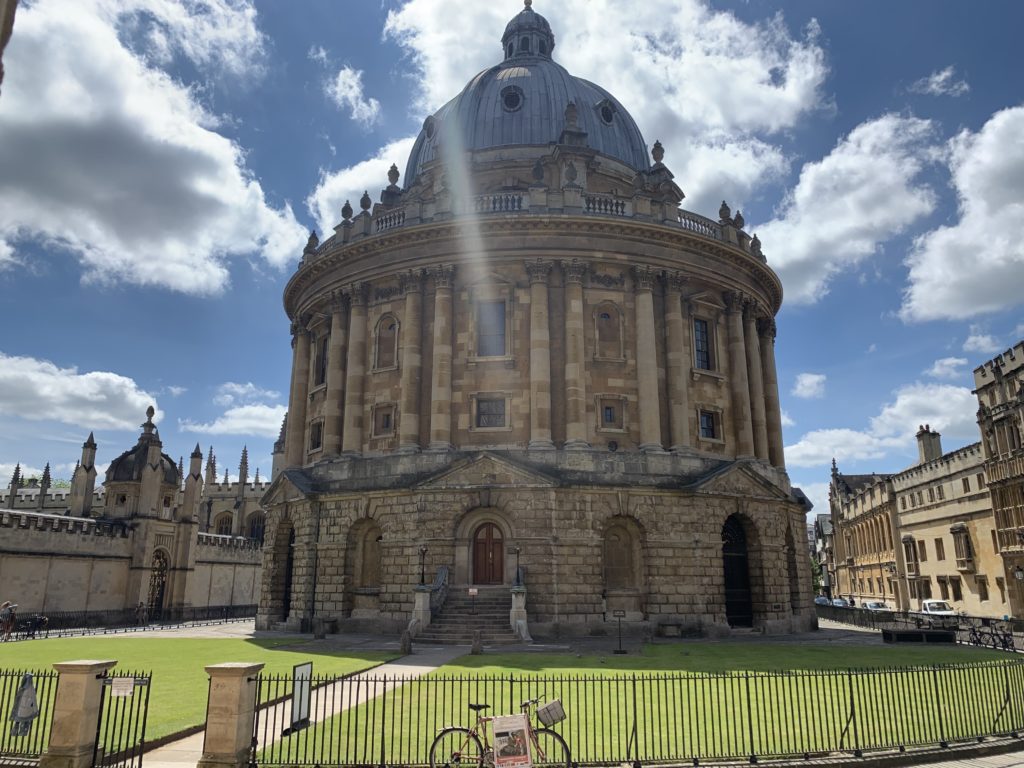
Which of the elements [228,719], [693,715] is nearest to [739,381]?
Result: [693,715]

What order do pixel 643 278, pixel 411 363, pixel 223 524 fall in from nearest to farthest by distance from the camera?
pixel 411 363, pixel 643 278, pixel 223 524

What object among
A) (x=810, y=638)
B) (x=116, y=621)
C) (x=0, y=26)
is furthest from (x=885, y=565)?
(x=0, y=26)

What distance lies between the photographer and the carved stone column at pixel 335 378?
1500 inches

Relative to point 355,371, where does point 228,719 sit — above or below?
below

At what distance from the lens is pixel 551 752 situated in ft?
37.1

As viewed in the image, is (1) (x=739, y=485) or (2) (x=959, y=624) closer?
(1) (x=739, y=485)

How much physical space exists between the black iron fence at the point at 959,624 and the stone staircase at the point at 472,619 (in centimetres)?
1678

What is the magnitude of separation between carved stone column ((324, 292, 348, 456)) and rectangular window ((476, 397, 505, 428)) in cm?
796

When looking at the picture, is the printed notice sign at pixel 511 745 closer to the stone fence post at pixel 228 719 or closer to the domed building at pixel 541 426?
the stone fence post at pixel 228 719

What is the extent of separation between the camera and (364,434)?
122ft

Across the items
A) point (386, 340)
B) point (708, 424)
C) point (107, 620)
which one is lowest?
point (107, 620)

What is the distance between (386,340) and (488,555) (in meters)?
12.3

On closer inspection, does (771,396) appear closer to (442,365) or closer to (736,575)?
(736,575)

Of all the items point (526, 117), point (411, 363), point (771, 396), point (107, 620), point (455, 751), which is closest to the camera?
point (455, 751)
